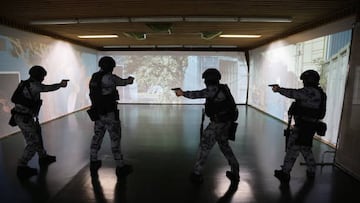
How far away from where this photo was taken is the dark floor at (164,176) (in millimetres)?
3143

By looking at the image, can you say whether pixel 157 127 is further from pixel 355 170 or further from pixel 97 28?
pixel 355 170

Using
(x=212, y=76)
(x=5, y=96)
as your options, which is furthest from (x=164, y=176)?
(x=5, y=96)

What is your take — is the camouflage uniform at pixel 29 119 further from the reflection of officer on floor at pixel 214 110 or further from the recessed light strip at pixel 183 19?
the recessed light strip at pixel 183 19

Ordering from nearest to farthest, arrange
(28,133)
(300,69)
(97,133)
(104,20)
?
(28,133)
(97,133)
(104,20)
(300,69)

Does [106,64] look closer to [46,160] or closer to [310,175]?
[46,160]

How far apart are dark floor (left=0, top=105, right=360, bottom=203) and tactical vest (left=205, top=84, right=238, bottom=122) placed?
0.90 m

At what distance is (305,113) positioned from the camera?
135 inches

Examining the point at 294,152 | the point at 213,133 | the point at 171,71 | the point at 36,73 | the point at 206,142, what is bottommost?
the point at 294,152

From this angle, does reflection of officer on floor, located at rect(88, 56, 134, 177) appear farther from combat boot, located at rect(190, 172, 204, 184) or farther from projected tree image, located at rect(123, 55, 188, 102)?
projected tree image, located at rect(123, 55, 188, 102)

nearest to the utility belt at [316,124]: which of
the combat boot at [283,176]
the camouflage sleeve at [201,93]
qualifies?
the combat boot at [283,176]

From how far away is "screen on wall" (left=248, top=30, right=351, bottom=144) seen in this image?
16.7ft

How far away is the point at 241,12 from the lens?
16.2 feet

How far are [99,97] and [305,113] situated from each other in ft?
8.92

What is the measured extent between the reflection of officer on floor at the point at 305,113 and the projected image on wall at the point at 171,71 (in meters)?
8.35
